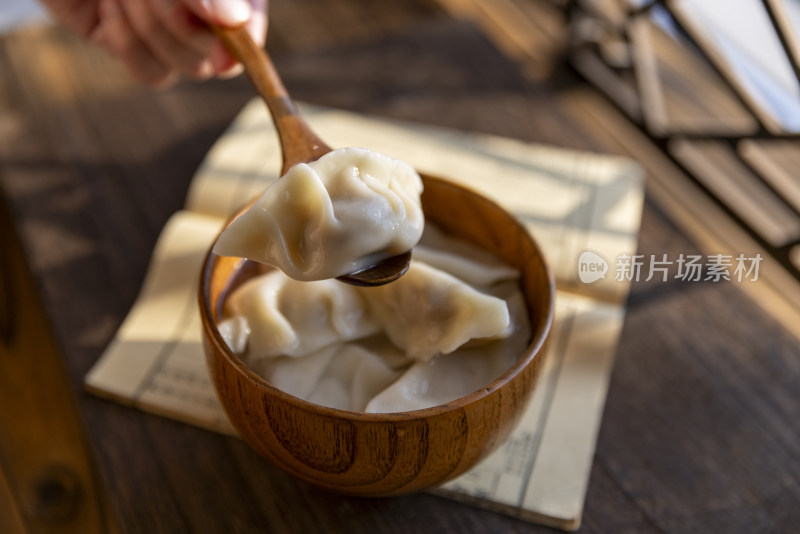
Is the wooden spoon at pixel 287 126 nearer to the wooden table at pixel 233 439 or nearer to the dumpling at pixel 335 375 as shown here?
the dumpling at pixel 335 375

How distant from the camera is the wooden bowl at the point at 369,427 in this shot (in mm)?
469

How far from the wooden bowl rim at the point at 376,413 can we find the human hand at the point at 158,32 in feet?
1.11

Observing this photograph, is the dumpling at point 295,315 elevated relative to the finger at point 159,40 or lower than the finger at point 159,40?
lower

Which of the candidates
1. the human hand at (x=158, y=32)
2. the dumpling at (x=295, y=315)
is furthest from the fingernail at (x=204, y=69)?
the dumpling at (x=295, y=315)

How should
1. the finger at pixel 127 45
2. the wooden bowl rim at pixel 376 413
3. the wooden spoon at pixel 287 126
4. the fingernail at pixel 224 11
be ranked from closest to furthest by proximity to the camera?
1. the wooden bowl rim at pixel 376 413
2. the wooden spoon at pixel 287 126
3. the fingernail at pixel 224 11
4. the finger at pixel 127 45

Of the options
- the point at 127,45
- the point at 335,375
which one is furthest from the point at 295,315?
the point at 127,45

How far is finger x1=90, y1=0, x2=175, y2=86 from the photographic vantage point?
0.85m

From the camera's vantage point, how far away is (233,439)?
0.65 metres

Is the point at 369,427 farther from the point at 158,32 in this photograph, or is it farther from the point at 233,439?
the point at 158,32

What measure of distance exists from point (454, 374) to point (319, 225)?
154mm

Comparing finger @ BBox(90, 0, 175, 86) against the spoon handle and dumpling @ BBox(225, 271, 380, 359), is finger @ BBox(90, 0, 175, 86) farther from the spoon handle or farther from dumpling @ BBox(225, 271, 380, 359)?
dumpling @ BBox(225, 271, 380, 359)

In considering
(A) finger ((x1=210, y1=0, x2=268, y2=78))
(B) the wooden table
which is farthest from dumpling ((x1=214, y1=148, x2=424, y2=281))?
(A) finger ((x1=210, y1=0, x2=268, y2=78))

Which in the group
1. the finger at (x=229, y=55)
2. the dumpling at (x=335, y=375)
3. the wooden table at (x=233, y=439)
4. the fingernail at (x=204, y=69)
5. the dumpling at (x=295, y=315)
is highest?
the finger at (x=229, y=55)

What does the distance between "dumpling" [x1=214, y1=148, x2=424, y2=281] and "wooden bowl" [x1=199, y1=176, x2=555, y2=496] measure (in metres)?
0.06
